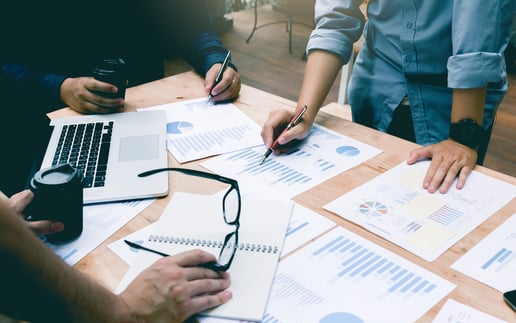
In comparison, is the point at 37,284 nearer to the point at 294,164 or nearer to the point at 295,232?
→ the point at 295,232

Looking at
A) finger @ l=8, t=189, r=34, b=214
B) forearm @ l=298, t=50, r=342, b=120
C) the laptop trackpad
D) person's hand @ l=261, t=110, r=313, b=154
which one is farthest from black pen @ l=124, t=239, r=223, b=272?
forearm @ l=298, t=50, r=342, b=120

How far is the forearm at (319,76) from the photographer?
1332 millimetres

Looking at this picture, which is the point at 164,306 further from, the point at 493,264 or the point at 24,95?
the point at 24,95

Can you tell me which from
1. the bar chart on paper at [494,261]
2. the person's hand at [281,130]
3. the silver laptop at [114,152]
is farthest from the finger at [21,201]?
the bar chart on paper at [494,261]

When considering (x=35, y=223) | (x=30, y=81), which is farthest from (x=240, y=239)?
(x=30, y=81)

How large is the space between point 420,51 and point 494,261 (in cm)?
67

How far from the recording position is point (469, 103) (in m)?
1.14

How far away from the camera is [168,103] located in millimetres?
1423

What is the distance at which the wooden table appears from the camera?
733 millimetres

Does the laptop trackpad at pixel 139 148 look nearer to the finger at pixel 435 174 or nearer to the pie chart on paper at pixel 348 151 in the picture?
the pie chart on paper at pixel 348 151

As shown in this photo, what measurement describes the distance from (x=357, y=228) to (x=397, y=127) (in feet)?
2.09

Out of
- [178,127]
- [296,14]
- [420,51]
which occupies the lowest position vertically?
[296,14]

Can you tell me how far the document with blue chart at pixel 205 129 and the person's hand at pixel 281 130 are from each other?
47mm

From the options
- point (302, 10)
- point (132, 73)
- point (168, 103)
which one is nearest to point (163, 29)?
point (132, 73)
